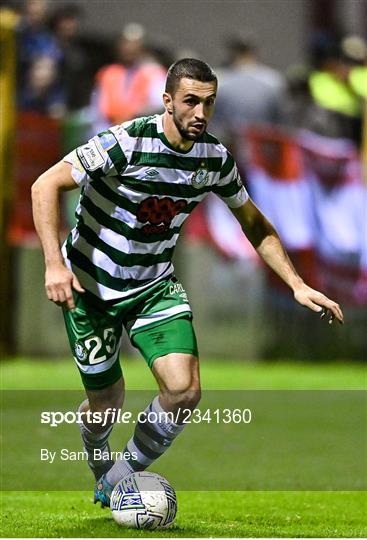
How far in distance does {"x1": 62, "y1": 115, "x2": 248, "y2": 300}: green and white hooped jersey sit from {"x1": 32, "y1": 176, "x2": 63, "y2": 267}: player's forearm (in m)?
0.22

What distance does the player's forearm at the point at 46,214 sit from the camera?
297 inches

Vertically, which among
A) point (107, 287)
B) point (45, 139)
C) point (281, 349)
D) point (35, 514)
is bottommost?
point (281, 349)

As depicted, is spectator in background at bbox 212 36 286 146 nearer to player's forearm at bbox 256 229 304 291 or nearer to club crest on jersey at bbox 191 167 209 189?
player's forearm at bbox 256 229 304 291

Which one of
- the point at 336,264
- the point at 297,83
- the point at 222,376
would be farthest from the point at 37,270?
the point at 297,83

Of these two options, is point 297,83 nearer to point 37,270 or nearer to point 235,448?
point 37,270

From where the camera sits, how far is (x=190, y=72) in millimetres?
7762

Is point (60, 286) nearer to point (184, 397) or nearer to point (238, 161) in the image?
point (184, 397)

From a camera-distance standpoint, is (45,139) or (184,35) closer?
(45,139)

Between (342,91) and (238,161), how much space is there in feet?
12.0

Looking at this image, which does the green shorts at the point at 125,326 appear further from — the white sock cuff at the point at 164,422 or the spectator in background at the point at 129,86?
the spectator in background at the point at 129,86

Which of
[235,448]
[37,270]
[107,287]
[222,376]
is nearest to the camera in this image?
[107,287]

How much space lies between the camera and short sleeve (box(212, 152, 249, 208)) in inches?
325

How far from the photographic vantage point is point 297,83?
870 inches

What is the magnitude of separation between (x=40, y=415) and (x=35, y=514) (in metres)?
4.85
